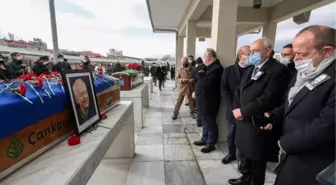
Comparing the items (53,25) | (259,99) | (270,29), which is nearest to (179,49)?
(270,29)

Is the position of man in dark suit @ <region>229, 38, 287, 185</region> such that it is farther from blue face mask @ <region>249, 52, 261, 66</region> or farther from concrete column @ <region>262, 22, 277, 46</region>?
concrete column @ <region>262, 22, 277, 46</region>

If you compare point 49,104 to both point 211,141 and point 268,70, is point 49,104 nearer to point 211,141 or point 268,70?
point 268,70

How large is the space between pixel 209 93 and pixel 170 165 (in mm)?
1200

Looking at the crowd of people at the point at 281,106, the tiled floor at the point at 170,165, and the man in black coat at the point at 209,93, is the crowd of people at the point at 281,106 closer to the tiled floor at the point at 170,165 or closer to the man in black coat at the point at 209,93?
the man in black coat at the point at 209,93

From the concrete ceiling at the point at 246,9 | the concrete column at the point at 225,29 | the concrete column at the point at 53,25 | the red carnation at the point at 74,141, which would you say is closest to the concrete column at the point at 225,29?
the concrete column at the point at 225,29

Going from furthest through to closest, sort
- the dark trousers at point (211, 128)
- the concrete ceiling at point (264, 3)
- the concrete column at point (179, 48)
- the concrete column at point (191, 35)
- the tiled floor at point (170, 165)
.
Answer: the concrete column at point (179, 48) → the concrete column at point (191, 35) → the concrete ceiling at point (264, 3) → the dark trousers at point (211, 128) → the tiled floor at point (170, 165)

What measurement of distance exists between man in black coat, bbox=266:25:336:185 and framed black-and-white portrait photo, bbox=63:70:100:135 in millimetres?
1372

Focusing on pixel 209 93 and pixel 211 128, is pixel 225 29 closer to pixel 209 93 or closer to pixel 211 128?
pixel 209 93

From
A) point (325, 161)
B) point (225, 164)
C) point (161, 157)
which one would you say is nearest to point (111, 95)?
point (161, 157)

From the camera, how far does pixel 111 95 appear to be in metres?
2.27

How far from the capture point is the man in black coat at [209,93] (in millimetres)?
2957

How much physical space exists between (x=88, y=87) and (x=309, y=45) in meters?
1.56

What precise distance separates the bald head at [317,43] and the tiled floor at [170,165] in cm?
169

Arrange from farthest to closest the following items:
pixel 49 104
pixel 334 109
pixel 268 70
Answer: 1. pixel 268 70
2. pixel 49 104
3. pixel 334 109
